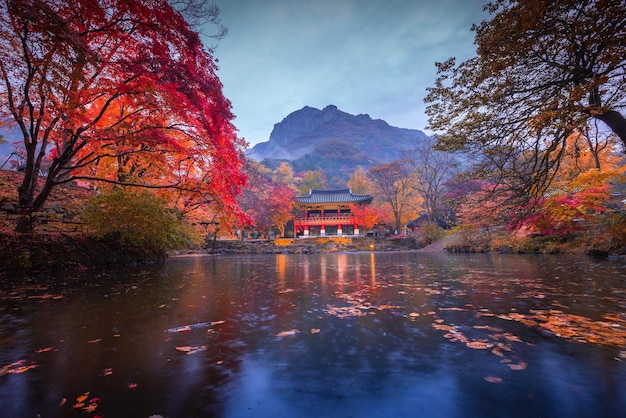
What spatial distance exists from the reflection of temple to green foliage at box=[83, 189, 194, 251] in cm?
2788

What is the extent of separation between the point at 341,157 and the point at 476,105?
111m

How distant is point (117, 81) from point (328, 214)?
111 feet

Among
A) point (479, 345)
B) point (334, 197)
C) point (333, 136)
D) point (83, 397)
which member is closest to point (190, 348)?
point (83, 397)

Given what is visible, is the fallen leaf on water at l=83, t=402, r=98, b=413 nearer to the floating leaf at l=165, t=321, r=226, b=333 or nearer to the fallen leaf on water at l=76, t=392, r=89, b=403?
the fallen leaf on water at l=76, t=392, r=89, b=403

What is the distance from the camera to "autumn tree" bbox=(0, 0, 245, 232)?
18.2ft

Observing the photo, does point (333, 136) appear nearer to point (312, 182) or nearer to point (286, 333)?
point (312, 182)

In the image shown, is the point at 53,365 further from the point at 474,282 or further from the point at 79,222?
the point at 79,222

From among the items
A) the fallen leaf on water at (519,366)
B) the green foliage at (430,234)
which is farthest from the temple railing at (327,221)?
the fallen leaf on water at (519,366)

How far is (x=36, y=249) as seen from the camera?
7547 millimetres

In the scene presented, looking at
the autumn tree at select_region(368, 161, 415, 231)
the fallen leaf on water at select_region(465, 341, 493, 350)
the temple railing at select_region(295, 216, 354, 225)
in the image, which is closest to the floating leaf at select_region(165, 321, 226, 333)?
the fallen leaf on water at select_region(465, 341, 493, 350)

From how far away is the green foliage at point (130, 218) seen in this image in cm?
895

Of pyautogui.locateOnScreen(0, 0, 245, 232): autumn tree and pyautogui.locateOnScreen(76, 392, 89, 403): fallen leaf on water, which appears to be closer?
pyautogui.locateOnScreen(76, 392, 89, 403): fallen leaf on water

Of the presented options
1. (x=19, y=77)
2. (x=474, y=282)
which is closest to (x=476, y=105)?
(x=474, y=282)

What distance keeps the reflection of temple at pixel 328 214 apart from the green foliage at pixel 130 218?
91.5ft
